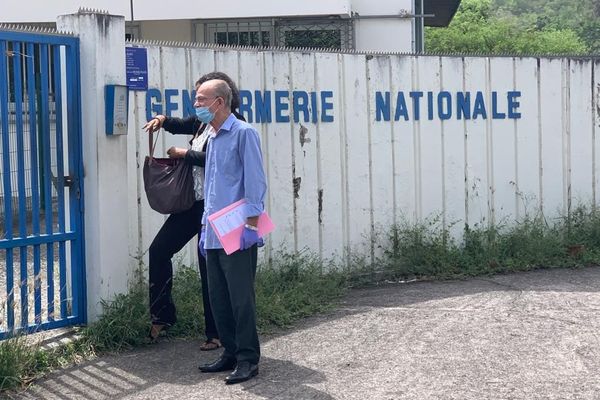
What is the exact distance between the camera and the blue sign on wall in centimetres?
727

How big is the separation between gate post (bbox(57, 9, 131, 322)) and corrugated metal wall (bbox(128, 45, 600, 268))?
54 cm

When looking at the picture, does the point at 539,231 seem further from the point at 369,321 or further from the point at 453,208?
the point at 369,321

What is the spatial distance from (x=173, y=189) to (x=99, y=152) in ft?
2.20

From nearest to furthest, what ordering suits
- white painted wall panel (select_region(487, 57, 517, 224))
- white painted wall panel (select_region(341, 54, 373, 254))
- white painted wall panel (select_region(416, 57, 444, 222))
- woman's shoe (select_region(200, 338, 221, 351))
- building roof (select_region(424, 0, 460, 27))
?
woman's shoe (select_region(200, 338, 221, 351)) < white painted wall panel (select_region(341, 54, 373, 254)) < white painted wall panel (select_region(416, 57, 444, 222)) < white painted wall panel (select_region(487, 57, 517, 224)) < building roof (select_region(424, 0, 460, 27))

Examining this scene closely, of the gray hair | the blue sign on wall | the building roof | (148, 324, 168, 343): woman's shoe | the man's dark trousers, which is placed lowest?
(148, 324, 168, 343): woman's shoe

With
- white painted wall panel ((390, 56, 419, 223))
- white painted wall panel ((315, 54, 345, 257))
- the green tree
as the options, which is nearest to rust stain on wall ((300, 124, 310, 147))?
white painted wall panel ((315, 54, 345, 257))

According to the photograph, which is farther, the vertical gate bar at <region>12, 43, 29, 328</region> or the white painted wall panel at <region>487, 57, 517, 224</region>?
the white painted wall panel at <region>487, 57, 517, 224</region>

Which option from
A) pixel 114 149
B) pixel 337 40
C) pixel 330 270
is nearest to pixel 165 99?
pixel 114 149

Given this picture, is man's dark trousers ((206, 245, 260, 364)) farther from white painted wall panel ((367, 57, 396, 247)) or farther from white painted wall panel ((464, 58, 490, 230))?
white painted wall panel ((464, 58, 490, 230))

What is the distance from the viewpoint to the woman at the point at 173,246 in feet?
21.5

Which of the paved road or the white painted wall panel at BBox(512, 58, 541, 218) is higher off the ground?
the white painted wall panel at BBox(512, 58, 541, 218)

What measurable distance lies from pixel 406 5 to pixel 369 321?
842 cm

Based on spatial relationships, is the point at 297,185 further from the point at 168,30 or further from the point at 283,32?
the point at 168,30

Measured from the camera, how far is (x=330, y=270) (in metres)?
8.70
